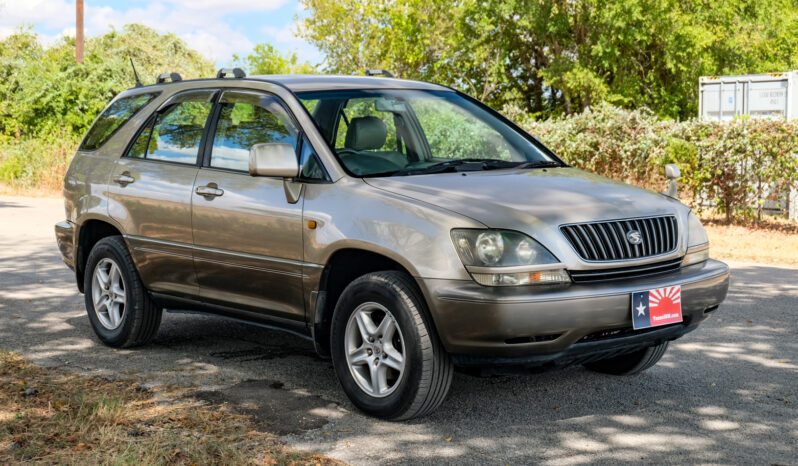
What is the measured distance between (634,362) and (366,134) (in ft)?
6.99

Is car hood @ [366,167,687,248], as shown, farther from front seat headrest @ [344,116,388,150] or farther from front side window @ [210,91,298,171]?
front side window @ [210,91,298,171]

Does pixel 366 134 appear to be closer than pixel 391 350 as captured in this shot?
No

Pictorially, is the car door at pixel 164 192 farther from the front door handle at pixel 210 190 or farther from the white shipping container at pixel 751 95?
the white shipping container at pixel 751 95

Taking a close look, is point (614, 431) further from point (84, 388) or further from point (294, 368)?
point (84, 388)

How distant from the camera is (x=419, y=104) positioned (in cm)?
613

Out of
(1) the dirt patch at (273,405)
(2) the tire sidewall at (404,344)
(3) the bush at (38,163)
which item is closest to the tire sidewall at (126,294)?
(1) the dirt patch at (273,405)

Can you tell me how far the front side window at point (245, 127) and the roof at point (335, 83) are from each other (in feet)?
0.55

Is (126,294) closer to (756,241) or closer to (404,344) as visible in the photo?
(404,344)

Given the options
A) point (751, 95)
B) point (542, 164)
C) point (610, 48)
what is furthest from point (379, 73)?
point (610, 48)

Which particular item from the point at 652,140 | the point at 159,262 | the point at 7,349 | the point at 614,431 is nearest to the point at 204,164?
the point at 159,262

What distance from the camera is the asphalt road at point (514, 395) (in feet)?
14.5

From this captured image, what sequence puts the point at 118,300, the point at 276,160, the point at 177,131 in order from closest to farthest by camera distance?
the point at 276,160
the point at 177,131
the point at 118,300

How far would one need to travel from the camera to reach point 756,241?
13.0m

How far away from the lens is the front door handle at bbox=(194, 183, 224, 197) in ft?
18.7
